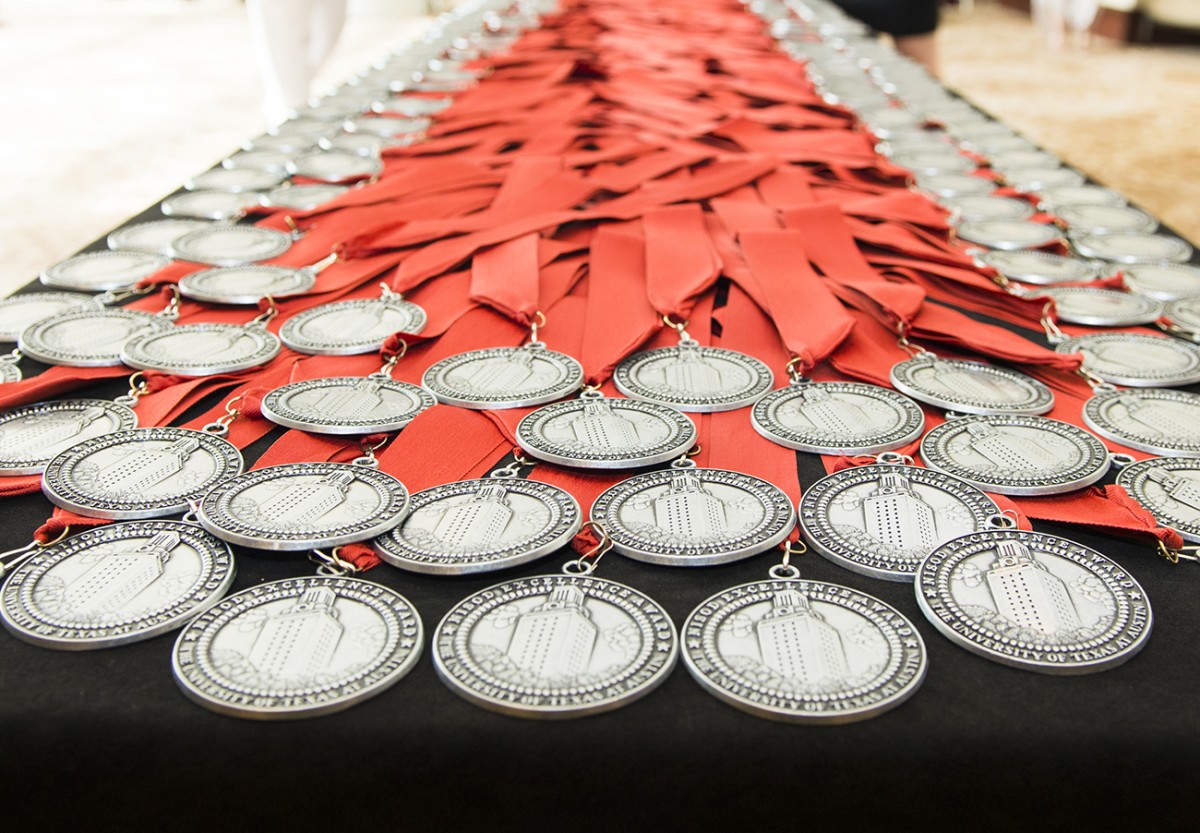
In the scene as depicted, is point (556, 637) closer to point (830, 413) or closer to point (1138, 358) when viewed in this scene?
point (830, 413)

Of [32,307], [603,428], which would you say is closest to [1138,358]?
[603,428]

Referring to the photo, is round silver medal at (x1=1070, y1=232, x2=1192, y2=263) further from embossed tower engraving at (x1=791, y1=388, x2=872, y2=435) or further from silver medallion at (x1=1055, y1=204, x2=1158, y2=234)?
embossed tower engraving at (x1=791, y1=388, x2=872, y2=435)

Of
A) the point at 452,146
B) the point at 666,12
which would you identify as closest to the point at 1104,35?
the point at 666,12

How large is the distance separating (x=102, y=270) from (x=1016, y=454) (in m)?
1.11

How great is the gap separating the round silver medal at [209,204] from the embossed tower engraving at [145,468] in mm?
846

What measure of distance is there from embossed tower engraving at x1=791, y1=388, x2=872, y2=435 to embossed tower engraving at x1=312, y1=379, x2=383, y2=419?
1.27ft

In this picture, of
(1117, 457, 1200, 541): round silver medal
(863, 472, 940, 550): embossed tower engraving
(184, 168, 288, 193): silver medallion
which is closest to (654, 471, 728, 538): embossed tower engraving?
(863, 472, 940, 550): embossed tower engraving

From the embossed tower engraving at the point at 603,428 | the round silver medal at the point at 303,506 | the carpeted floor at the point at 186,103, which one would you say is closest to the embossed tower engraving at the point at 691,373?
the embossed tower engraving at the point at 603,428

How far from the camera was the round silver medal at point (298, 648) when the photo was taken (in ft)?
2.00

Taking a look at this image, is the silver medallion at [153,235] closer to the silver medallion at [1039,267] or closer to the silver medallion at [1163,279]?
the silver medallion at [1039,267]

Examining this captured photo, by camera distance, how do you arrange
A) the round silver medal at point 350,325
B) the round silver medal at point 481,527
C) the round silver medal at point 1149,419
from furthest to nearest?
the round silver medal at point 350,325 → the round silver medal at point 1149,419 → the round silver medal at point 481,527

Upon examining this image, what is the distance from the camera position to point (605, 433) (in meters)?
0.92

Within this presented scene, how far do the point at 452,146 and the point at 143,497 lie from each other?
52.2 inches

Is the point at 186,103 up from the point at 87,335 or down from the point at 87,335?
down
